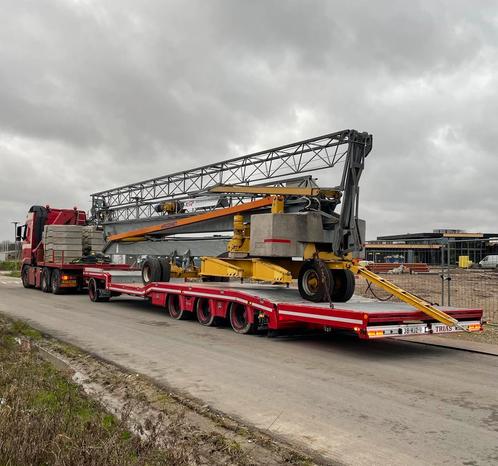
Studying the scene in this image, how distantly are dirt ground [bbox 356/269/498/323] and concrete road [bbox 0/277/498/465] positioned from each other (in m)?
7.35

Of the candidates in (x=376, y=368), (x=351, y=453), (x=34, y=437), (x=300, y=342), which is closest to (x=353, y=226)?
(x=300, y=342)

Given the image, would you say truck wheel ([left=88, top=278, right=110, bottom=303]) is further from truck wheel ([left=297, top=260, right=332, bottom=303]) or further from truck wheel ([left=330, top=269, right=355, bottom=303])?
truck wheel ([left=330, top=269, right=355, bottom=303])

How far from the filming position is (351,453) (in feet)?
15.8

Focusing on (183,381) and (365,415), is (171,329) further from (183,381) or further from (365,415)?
(365,415)

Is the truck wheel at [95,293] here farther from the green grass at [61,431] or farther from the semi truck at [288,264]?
the green grass at [61,431]

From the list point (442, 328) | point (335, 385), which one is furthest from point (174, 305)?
point (335, 385)

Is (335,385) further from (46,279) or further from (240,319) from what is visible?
(46,279)

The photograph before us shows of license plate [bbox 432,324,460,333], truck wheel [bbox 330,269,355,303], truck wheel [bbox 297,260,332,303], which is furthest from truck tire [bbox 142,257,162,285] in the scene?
license plate [bbox 432,324,460,333]

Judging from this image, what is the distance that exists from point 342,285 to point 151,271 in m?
6.48

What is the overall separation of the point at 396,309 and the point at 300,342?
216cm

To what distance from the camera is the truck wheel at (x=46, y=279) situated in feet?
76.1

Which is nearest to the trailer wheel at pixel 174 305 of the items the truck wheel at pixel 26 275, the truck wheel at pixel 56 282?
the truck wheel at pixel 56 282

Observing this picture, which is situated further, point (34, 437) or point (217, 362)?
point (217, 362)

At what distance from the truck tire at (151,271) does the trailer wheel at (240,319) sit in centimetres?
428
